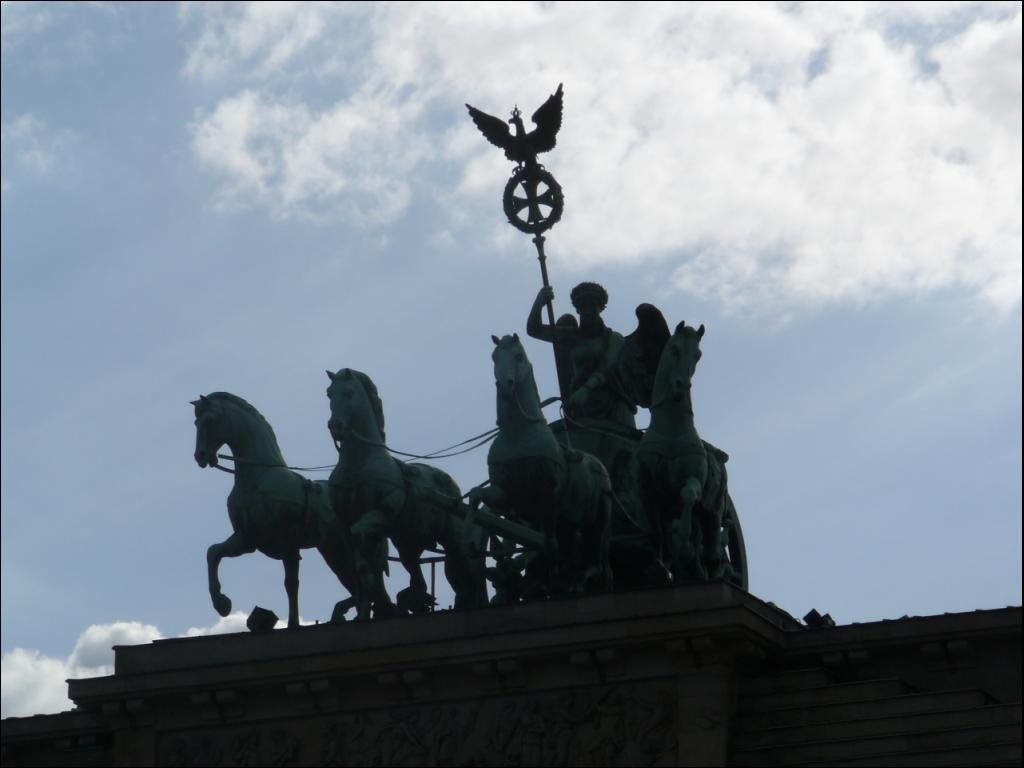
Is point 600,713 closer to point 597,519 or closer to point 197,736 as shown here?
point 597,519

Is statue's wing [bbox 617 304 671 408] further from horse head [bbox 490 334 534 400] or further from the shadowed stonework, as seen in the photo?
the shadowed stonework

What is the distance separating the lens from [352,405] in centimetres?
2931

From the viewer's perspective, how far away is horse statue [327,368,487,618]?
29.1 meters

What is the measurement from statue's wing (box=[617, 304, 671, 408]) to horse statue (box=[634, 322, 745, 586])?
206 centimetres

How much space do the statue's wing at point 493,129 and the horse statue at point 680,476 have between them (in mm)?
5155

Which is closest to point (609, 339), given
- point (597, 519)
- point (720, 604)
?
point (597, 519)

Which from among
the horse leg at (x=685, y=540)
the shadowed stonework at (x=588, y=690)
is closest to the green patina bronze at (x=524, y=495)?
the horse leg at (x=685, y=540)

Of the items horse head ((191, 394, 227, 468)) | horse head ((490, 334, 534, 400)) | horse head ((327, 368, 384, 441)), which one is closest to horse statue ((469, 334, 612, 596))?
horse head ((490, 334, 534, 400))

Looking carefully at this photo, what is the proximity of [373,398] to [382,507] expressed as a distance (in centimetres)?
121

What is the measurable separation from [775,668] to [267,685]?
16.1 ft

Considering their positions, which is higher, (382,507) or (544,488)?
(382,507)

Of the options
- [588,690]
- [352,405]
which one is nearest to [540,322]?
[352,405]

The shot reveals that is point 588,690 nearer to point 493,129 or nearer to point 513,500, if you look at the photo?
point 513,500

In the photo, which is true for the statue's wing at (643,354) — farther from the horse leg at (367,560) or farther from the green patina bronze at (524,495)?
the horse leg at (367,560)
